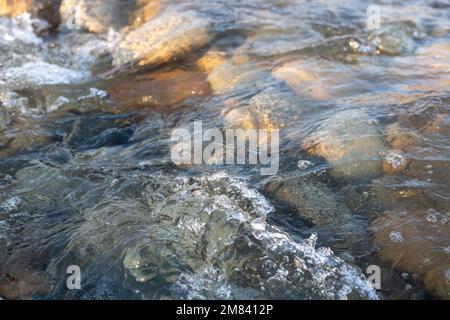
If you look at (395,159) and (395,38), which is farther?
(395,38)

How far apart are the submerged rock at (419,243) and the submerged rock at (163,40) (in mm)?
3342

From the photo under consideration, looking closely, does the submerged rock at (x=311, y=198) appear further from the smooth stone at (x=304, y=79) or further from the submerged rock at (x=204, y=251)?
the smooth stone at (x=304, y=79)

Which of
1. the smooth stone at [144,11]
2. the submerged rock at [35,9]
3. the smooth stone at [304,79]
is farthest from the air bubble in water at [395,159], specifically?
the submerged rock at [35,9]

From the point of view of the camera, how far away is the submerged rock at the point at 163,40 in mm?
5828

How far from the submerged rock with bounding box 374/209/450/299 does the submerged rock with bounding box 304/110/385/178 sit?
0.49 meters

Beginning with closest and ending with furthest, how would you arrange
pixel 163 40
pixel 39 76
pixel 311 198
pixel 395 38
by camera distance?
pixel 311 198, pixel 39 76, pixel 395 38, pixel 163 40

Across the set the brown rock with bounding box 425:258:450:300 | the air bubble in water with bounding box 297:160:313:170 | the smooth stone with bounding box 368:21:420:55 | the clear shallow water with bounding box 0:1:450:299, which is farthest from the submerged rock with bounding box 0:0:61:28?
the brown rock with bounding box 425:258:450:300

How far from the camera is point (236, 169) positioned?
392 centimetres

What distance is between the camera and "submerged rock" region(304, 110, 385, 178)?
3783 mm

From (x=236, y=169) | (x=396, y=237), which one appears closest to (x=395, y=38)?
(x=236, y=169)

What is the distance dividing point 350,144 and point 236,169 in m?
0.90

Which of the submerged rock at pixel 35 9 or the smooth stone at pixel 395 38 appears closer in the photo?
the smooth stone at pixel 395 38

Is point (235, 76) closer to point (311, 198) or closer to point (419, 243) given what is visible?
point (311, 198)

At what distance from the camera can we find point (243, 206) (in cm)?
345
